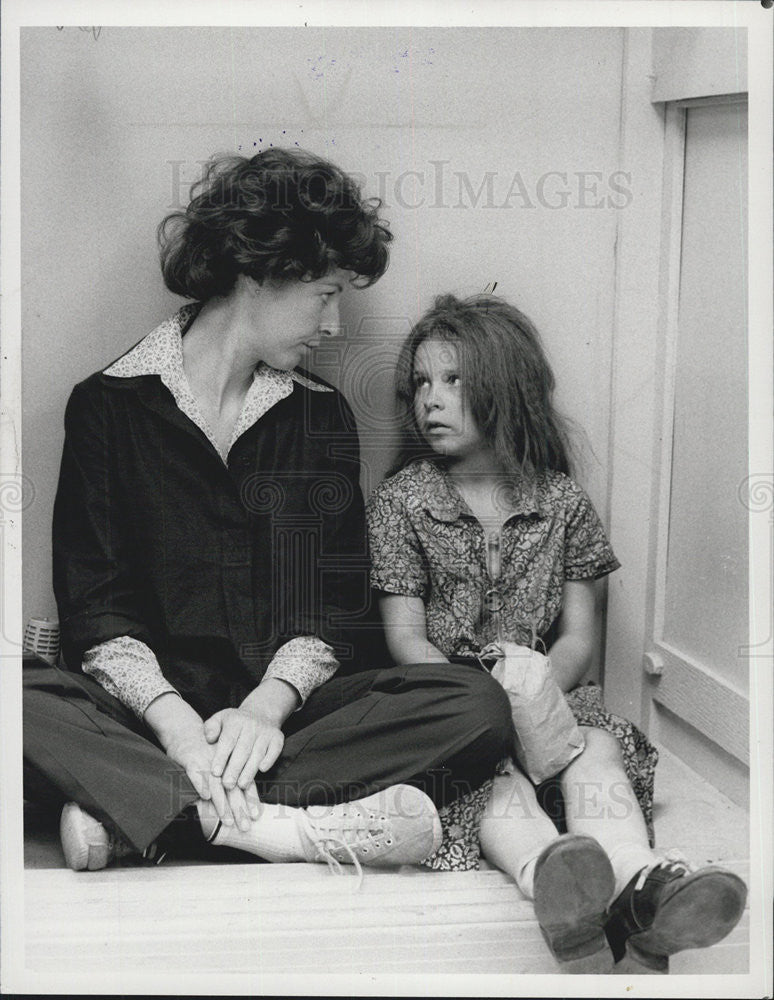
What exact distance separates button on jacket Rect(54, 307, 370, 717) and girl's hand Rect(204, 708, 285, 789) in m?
0.06

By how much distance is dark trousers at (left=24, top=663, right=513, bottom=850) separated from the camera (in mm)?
1131

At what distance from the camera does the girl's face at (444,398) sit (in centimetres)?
132

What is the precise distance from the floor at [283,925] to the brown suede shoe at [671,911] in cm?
6

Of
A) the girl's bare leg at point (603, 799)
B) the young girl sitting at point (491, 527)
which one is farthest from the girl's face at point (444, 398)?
the girl's bare leg at point (603, 799)

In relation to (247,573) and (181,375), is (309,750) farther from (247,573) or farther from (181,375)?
(181,375)

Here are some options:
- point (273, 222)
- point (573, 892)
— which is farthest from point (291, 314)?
point (573, 892)

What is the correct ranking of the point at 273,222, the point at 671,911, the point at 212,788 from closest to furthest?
the point at 671,911 → the point at 212,788 → the point at 273,222

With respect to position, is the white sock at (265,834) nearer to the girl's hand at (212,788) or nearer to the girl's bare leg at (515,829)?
the girl's hand at (212,788)

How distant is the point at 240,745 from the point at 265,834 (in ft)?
0.29

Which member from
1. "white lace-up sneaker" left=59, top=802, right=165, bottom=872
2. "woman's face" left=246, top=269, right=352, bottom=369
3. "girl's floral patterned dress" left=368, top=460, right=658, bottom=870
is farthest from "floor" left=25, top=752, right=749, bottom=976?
"woman's face" left=246, top=269, right=352, bottom=369

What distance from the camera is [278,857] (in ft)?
3.83

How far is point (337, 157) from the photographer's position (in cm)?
130

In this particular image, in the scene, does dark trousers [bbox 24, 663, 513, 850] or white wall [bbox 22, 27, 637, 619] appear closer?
dark trousers [bbox 24, 663, 513, 850]

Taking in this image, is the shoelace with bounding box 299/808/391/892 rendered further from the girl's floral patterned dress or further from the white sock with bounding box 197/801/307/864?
the girl's floral patterned dress
